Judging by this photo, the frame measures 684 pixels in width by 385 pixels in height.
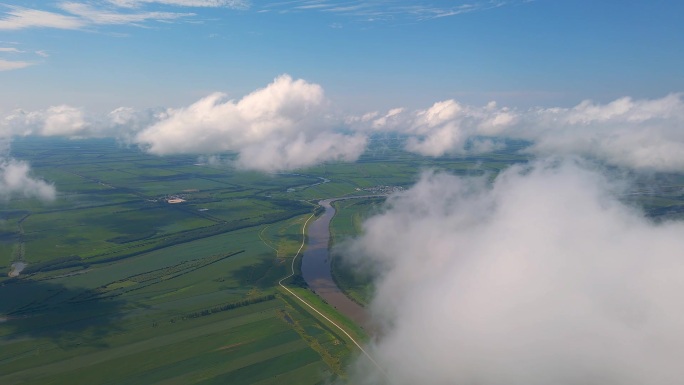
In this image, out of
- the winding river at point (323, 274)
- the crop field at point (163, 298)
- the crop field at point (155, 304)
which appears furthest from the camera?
the winding river at point (323, 274)

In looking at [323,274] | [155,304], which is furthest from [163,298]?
[323,274]

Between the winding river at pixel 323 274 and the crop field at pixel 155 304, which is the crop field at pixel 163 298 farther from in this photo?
the winding river at pixel 323 274

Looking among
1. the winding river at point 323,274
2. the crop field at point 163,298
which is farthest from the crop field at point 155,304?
the winding river at point 323,274

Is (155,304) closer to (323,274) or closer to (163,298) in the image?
(163,298)

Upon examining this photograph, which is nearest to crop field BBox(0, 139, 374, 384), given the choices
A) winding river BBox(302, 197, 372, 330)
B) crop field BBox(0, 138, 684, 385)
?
crop field BBox(0, 138, 684, 385)

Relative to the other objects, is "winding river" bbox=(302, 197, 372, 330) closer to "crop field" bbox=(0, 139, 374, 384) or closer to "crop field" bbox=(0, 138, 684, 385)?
"crop field" bbox=(0, 138, 684, 385)

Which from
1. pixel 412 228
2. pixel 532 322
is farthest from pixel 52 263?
pixel 532 322

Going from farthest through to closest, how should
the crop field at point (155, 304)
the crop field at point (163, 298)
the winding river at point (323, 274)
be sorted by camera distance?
the winding river at point (323, 274), the crop field at point (163, 298), the crop field at point (155, 304)
